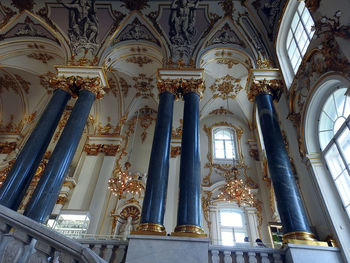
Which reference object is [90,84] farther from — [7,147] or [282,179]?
[7,147]

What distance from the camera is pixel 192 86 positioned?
276 inches

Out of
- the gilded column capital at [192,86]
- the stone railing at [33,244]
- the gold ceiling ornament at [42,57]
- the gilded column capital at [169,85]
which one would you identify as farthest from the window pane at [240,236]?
the gold ceiling ornament at [42,57]

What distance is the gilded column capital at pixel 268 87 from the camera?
Answer: 676 cm

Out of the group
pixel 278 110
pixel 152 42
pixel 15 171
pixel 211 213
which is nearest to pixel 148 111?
pixel 152 42

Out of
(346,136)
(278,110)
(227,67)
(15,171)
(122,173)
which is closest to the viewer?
(346,136)

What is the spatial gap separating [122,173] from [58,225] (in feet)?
9.02

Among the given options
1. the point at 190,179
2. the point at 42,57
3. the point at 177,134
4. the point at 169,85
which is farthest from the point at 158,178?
the point at 42,57

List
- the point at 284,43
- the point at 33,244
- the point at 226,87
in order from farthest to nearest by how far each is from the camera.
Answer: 1. the point at 226,87
2. the point at 284,43
3. the point at 33,244

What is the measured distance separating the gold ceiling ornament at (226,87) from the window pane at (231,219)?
4.83 m

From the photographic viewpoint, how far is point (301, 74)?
5.93 meters

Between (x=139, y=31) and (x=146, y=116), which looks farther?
(x=146, y=116)

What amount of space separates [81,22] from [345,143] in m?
8.16

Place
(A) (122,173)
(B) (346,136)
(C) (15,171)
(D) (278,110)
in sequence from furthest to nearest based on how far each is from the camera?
(A) (122,173) → (D) (278,110) → (C) (15,171) → (B) (346,136)

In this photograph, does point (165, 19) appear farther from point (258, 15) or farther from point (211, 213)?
point (211, 213)
